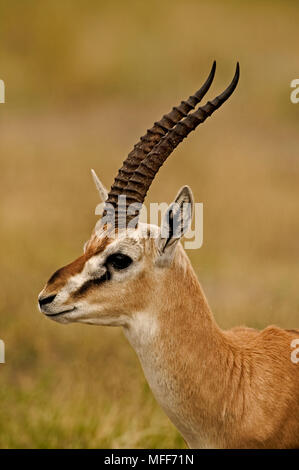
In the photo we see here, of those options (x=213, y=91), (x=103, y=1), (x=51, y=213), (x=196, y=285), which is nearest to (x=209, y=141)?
(x=213, y=91)

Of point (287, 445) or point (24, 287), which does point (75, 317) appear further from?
point (24, 287)

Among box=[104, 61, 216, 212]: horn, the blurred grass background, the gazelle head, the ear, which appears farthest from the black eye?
the blurred grass background

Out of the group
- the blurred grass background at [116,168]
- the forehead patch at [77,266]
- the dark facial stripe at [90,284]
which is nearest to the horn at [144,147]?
the forehead patch at [77,266]

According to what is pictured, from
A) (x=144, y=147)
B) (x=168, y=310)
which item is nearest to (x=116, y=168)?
(x=144, y=147)

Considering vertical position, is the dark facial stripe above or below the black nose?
above

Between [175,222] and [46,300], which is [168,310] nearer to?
[175,222]

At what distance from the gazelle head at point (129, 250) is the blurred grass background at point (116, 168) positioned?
2370mm

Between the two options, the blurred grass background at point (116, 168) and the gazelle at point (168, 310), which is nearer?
the gazelle at point (168, 310)

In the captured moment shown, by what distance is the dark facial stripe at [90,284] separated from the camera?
12.8ft

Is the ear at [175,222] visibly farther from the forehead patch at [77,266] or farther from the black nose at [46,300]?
the black nose at [46,300]

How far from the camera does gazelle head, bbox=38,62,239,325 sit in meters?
3.90

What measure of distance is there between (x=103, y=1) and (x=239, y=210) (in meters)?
13.1

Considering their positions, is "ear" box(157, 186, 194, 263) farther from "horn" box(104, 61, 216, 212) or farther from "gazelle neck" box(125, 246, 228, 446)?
"horn" box(104, 61, 216, 212)

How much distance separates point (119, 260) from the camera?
399 centimetres
